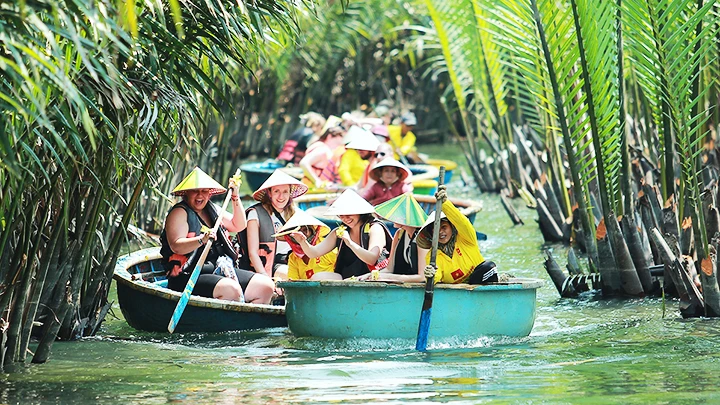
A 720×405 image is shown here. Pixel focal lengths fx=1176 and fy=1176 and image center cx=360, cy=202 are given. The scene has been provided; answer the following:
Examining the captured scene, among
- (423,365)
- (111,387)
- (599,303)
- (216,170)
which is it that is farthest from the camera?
(216,170)

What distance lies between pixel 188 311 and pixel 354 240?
134 cm

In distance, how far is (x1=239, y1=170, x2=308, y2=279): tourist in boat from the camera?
31.1 feet

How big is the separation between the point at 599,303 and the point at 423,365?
2.77m

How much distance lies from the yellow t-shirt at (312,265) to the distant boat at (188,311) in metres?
0.45

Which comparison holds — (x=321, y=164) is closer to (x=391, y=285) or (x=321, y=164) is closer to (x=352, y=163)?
(x=352, y=163)

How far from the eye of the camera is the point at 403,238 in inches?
325

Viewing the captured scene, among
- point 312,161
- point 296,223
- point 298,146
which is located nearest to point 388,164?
point 296,223

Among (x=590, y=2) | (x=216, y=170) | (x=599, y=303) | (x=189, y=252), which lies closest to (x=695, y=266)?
(x=599, y=303)

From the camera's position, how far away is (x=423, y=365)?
711 cm

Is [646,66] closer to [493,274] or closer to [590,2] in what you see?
[590,2]

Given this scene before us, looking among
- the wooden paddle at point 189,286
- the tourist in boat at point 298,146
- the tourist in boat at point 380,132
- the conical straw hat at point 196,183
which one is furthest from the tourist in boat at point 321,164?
Answer: the wooden paddle at point 189,286

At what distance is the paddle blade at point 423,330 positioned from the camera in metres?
7.67

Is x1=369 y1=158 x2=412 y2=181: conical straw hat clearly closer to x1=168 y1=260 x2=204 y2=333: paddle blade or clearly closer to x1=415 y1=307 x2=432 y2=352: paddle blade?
x1=168 y1=260 x2=204 y2=333: paddle blade

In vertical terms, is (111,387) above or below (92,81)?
below
